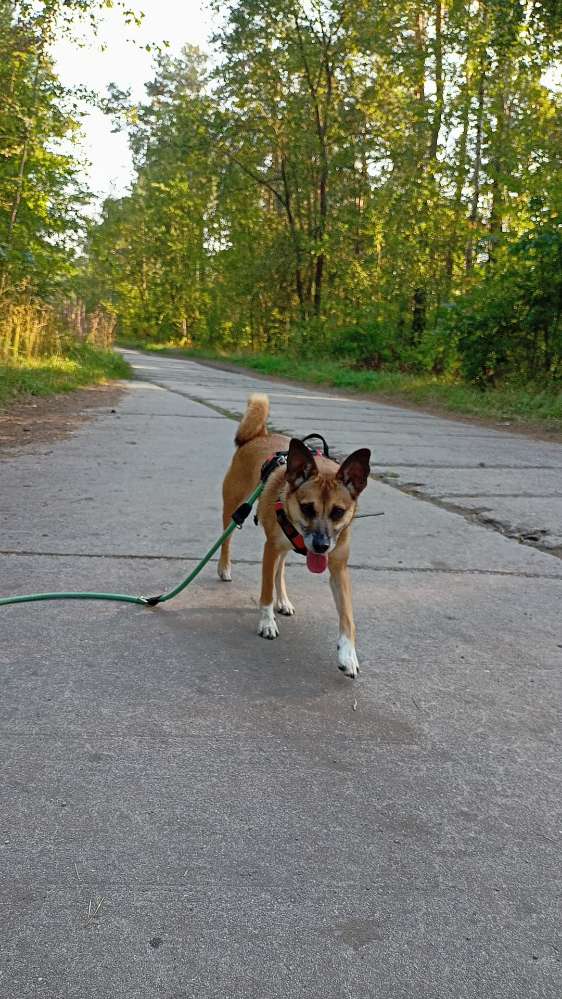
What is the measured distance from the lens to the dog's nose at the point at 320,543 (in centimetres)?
294

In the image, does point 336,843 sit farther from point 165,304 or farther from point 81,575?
point 165,304

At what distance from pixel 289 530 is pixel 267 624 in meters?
0.41

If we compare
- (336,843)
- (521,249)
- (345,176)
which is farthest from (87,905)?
(345,176)

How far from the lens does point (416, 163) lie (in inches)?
965

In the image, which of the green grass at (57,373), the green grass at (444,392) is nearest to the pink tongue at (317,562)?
the green grass at (57,373)

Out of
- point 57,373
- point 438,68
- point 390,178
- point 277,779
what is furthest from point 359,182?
point 277,779

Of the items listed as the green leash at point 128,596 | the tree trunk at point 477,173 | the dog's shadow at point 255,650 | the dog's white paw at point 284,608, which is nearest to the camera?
the dog's shadow at point 255,650

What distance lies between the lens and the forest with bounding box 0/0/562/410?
14.5 meters

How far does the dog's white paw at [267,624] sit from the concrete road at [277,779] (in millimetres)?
61

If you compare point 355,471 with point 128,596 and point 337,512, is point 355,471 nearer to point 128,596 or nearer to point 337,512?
point 337,512

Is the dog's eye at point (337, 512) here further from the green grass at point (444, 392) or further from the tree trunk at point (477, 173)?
the tree trunk at point (477, 173)

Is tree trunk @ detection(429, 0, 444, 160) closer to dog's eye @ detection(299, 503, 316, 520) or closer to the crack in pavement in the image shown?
the crack in pavement

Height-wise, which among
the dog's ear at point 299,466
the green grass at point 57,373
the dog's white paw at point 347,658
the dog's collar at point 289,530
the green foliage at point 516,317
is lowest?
the dog's white paw at point 347,658

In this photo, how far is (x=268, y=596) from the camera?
326 centimetres
